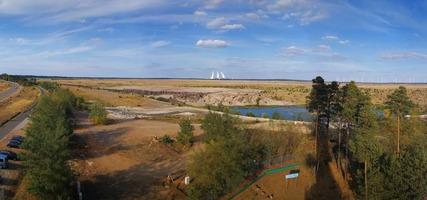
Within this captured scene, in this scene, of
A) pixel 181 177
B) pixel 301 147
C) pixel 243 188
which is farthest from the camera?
pixel 301 147

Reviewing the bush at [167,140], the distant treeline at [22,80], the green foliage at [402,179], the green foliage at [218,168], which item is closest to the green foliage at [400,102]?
the green foliage at [402,179]

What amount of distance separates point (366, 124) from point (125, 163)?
20.0m

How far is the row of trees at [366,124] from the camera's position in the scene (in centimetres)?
2117

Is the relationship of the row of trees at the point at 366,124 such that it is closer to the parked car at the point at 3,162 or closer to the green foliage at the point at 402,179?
the green foliage at the point at 402,179

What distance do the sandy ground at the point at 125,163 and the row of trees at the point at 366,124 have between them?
1223 centimetres

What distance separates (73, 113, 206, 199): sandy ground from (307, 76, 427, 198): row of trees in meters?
12.2

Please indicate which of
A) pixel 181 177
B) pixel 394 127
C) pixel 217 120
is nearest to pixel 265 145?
pixel 217 120

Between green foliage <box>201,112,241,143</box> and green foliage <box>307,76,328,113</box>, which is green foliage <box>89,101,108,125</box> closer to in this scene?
green foliage <box>201,112,241,143</box>

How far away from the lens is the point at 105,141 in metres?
38.7

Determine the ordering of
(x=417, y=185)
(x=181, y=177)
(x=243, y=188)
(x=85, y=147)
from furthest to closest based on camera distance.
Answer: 1. (x=85, y=147)
2. (x=181, y=177)
3. (x=243, y=188)
4. (x=417, y=185)

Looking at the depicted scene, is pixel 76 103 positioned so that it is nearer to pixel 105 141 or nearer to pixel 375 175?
pixel 105 141

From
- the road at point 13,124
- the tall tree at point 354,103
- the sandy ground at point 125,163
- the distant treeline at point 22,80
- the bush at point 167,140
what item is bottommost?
the sandy ground at point 125,163

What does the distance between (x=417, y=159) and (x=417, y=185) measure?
149 cm

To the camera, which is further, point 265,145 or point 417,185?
point 265,145
